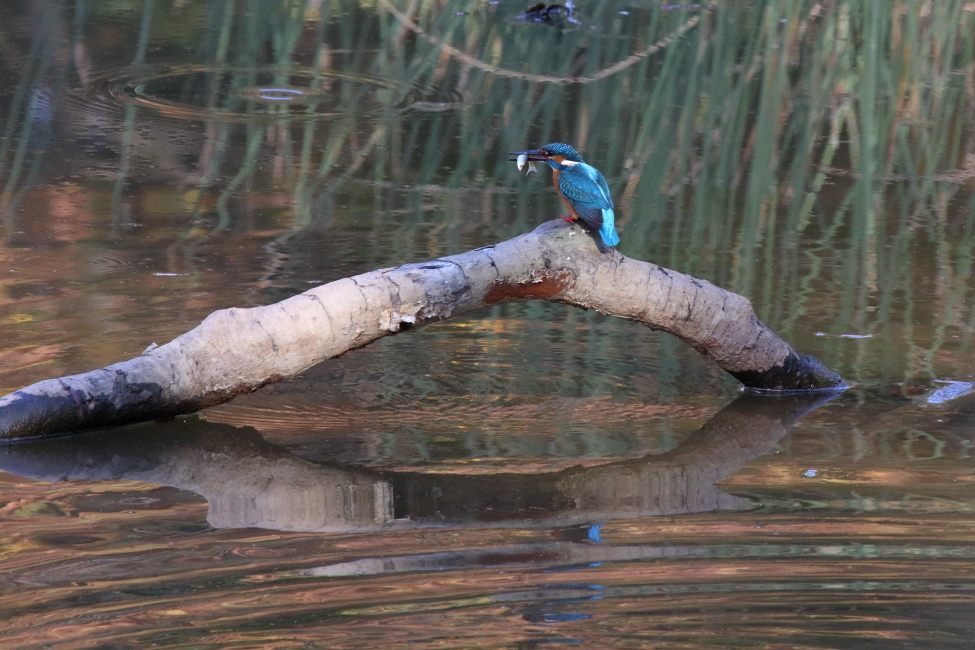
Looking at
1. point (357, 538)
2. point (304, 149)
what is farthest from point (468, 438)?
point (304, 149)

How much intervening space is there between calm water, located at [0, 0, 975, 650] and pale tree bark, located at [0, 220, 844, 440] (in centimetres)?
10

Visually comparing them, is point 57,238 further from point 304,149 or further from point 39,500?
point 39,500

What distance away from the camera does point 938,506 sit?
2.86 metres

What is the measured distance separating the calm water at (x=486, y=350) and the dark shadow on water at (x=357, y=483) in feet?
0.04

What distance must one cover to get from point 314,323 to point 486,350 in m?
0.83

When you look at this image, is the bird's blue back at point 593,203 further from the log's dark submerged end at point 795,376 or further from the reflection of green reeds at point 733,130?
the reflection of green reeds at point 733,130

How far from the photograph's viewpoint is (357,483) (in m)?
2.99

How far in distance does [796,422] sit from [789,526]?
32.2 inches

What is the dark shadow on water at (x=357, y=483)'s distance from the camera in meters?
2.78

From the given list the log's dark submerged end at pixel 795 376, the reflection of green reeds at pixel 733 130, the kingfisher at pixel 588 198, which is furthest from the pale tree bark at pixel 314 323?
the reflection of green reeds at pixel 733 130

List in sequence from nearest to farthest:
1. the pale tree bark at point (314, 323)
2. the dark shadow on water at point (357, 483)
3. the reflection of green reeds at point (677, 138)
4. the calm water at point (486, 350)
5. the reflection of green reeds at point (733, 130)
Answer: the calm water at point (486, 350), the dark shadow on water at point (357, 483), the pale tree bark at point (314, 323), the reflection of green reeds at point (677, 138), the reflection of green reeds at point (733, 130)

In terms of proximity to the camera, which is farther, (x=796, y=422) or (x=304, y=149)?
(x=304, y=149)

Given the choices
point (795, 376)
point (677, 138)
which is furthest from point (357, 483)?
point (677, 138)

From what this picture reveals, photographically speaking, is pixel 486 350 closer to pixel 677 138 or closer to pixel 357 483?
pixel 357 483
